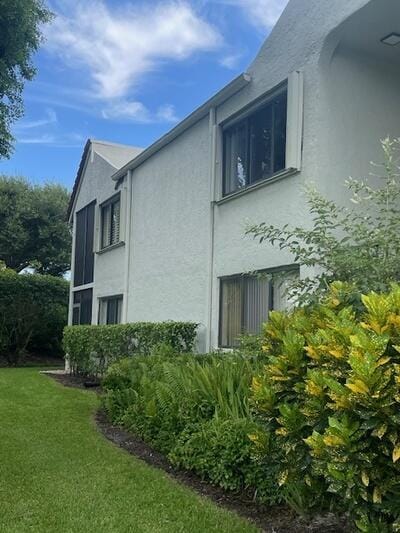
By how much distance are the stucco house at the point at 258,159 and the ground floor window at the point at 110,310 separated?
1524 millimetres

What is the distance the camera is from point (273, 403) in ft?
12.8

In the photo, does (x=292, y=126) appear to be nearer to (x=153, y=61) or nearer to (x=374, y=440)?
(x=374, y=440)

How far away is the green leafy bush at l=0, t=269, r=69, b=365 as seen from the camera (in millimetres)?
19781

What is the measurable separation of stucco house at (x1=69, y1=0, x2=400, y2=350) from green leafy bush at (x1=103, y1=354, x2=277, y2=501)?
1478mm

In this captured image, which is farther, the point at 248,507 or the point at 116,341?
the point at 116,341

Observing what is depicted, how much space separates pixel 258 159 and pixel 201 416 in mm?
5128

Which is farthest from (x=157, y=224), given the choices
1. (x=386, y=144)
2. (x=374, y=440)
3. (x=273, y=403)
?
(x=374, y=440)

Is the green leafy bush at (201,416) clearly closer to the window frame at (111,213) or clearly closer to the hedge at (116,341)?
the hedge at (116,341)

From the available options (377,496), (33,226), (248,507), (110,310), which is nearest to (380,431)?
(377,496)

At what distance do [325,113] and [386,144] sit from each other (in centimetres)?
255

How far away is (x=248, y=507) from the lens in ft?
16.7

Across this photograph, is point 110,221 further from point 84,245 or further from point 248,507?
point 248,507

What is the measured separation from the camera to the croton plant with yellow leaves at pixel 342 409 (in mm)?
3023

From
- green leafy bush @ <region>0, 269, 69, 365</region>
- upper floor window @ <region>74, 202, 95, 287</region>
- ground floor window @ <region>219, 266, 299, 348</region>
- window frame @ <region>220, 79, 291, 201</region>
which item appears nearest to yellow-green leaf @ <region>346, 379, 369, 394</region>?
ground floor window @ <region>219, 266, 299, 348</region>
